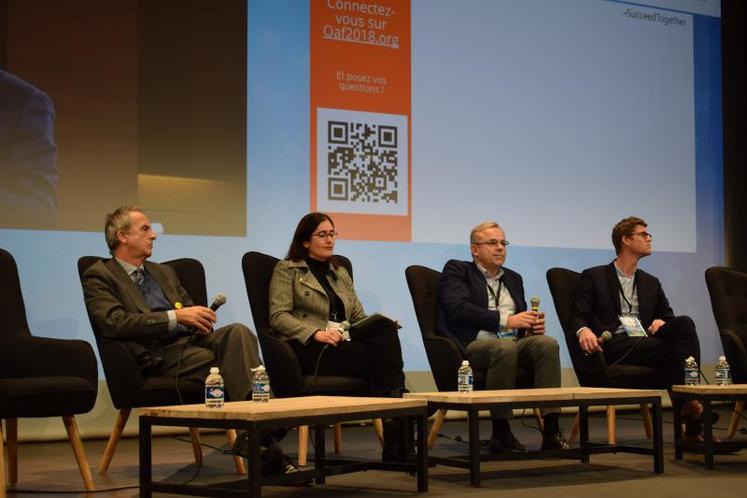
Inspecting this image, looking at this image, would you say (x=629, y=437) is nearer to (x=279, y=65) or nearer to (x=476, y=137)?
(x=476, y=137)

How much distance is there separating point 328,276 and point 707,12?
3769 millimetres

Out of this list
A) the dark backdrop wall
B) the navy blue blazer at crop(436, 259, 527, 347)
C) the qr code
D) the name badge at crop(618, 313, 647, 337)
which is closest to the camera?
the navy blue blazer at crop(436, 259, 527, 347)

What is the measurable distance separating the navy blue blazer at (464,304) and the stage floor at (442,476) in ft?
1.82

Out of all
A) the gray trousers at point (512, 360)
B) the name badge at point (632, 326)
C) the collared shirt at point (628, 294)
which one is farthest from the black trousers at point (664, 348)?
the gray trousers at point (512, 360)

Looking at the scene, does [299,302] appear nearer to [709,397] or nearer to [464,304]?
[464,304]

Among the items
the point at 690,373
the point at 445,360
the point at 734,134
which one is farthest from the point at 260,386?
the point at 734,134

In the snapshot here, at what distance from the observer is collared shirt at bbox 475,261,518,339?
476 cm

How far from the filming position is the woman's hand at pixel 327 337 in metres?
4.21

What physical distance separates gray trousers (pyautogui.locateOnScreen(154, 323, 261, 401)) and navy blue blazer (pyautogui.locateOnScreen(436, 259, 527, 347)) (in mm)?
1109

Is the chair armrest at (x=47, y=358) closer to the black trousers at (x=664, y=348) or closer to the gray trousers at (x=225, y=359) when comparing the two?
the gray trousers at (x=225, y=359)

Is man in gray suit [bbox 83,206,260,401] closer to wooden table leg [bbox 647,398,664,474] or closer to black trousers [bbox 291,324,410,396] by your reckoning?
black trousers [bbox 291,324,410,396]

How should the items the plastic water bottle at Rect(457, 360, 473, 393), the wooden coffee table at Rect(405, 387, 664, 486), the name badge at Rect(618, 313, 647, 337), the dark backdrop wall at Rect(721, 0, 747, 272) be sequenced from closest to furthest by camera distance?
the wooden coffee table at Rect(405, 387, 664, 486), the plastic water bottle at Rect(457, 360, 473, 393), the name badge at Rect(618, 313, 647, 337), the dark backdrop wall at Rect(721, 0, 747, 272)

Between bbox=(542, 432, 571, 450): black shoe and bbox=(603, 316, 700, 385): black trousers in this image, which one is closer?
bbox=(542, 432, 571, 450): black shoe

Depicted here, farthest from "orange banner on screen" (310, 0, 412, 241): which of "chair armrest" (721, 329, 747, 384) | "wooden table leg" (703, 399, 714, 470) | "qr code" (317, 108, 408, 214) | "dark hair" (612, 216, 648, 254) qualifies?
"wooden table leg" (703, 399, 714, 470)
